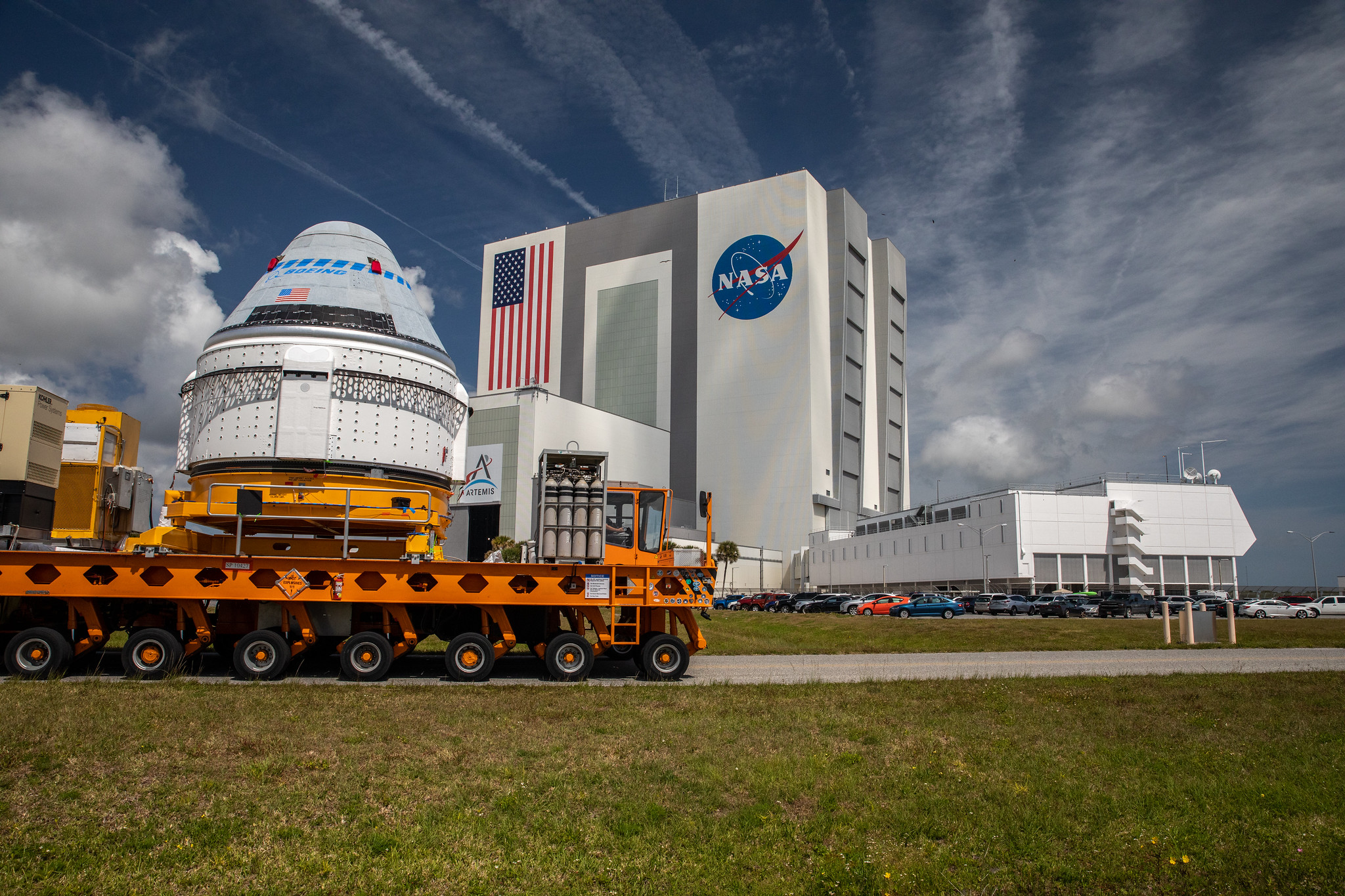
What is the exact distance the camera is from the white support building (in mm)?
72688

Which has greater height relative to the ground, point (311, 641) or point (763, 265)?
point (763, 265)

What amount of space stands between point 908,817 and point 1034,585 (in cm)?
7279

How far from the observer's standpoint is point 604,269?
103 meters

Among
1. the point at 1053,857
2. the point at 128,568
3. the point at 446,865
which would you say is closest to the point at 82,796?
the point at 446,865

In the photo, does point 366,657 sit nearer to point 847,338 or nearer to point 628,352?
point 628,352

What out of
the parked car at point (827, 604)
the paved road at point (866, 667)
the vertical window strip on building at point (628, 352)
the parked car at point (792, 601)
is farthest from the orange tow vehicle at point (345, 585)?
the vertical window strip on building at point (628, 352)

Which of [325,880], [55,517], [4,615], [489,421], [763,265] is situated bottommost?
[325,880]

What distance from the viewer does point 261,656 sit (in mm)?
Answer: 13953

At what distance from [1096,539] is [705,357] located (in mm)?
44321

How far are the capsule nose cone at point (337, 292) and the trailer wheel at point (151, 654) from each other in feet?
18.0

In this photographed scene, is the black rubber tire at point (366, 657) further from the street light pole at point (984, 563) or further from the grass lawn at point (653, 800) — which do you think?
the street light pole at point (984, 563)

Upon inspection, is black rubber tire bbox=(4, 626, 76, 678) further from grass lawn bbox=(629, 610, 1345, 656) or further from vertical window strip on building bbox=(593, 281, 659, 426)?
vertical window strip on building bbox=(593, 281, 659, 426)

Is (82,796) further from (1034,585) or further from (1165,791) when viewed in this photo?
(1034,585)

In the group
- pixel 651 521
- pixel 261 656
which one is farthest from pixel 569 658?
pixel 261 656
